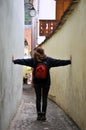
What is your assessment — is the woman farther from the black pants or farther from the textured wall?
the textured wall

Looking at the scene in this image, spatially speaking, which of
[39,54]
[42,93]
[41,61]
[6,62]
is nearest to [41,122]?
[42,93]

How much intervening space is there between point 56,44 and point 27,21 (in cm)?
1512

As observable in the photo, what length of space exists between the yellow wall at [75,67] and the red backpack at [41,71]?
56 centimetres

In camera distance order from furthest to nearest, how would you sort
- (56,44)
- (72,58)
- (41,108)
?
(56,44) → (41,108) → (72,58)

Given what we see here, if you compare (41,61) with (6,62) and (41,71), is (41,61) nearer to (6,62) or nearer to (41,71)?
(41,71)

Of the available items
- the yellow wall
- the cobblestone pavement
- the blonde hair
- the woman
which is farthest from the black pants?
the blonde hair

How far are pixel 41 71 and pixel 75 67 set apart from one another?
103cm

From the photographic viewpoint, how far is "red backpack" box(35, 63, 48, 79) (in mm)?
8539

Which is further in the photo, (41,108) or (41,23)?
(41,23)

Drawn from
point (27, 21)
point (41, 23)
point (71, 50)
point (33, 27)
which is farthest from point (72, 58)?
point (27, 21)

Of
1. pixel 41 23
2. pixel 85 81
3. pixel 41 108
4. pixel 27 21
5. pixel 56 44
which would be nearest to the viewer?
pixel 85 81

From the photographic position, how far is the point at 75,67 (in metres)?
7.78

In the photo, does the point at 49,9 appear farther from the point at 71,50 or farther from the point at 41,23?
the point at 71,50

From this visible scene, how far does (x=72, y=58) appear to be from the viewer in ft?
27.2
